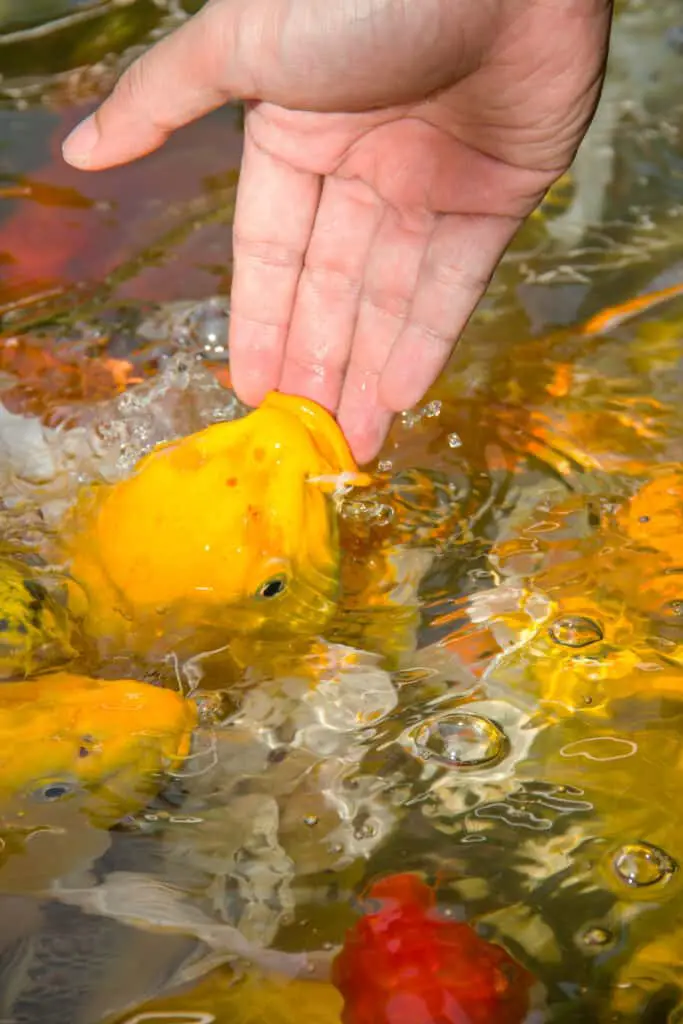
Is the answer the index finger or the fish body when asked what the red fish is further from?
the index finger

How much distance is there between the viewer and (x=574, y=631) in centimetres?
166

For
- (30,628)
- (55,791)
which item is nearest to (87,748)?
(55,791)

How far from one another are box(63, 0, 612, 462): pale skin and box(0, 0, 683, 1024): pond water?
277 millimetres

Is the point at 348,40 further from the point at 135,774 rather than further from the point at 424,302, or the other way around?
the point at 135,774

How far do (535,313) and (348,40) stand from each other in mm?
1170

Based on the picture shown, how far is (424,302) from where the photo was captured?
5.65 ft

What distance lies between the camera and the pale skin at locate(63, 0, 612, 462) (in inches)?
56.1

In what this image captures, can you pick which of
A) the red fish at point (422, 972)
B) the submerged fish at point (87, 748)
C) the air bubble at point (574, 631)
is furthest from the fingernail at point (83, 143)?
the red fish at point (422, 972)

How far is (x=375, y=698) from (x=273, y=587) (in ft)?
0.76

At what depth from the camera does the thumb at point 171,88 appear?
140 cm

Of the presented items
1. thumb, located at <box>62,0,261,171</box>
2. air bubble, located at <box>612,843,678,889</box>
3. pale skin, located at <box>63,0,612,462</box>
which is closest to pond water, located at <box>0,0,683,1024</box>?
air bubble, located at <box>612,843,678,889</box>

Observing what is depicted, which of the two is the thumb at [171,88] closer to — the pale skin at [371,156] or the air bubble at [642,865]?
the pale skin at [371,156]

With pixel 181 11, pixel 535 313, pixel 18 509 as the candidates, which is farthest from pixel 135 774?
pixel 181 11

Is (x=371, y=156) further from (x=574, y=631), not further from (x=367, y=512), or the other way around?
(x=574, y=631)
